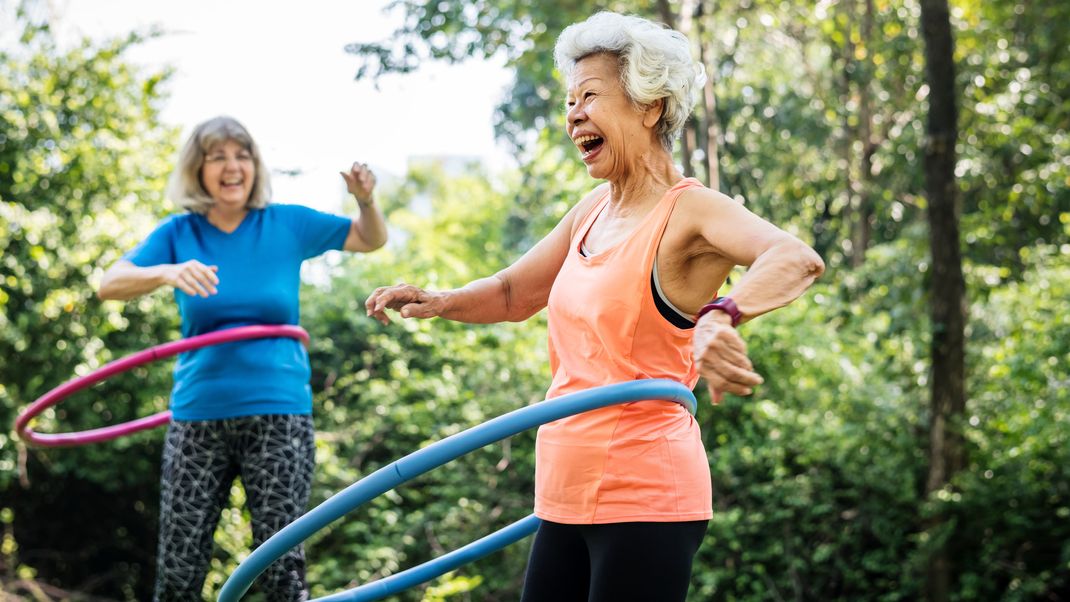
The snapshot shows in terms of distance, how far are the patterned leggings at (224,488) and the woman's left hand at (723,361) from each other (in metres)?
1.91

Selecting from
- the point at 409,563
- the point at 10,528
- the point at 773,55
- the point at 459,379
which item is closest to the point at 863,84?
the point at 773,55

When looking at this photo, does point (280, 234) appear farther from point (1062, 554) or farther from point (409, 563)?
point (1062, 554)

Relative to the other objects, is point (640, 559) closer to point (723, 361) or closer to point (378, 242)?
point (723, 361)

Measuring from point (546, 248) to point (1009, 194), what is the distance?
499cm

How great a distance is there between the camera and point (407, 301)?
2637 mm

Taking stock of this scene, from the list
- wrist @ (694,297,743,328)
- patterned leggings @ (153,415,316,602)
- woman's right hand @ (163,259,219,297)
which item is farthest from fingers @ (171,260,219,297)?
wrist @ (694,297,743,328)

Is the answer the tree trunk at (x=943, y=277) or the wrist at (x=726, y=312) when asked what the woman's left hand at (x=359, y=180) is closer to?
the wrist at (x=726, y=312)

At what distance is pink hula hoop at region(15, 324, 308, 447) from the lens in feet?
11.2

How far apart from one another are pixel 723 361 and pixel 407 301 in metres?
1.04

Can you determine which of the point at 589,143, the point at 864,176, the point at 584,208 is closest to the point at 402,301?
the point at 584,208

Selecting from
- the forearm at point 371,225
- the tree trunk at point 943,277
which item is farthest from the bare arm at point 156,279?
the tree trunk at point 943,277

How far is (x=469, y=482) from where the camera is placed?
652cm

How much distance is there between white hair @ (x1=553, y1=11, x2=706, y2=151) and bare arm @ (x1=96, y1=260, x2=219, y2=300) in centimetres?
125

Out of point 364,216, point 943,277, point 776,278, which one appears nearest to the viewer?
point 776,278
